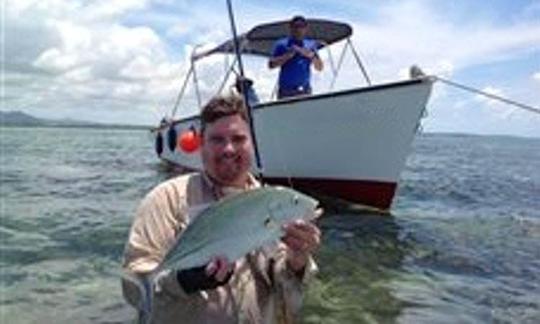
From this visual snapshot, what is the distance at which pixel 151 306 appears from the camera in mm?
3266

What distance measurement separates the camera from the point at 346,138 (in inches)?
626

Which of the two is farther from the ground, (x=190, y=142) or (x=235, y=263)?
(x=235, y=263)

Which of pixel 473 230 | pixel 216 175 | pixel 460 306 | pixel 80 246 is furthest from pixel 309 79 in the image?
pixel 216 175

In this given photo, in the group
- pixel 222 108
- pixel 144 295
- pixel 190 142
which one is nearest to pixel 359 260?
pixel 190 142

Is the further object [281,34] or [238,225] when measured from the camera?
[281,34]

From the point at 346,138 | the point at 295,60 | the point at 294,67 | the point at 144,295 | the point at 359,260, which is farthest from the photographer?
the point at 346,138

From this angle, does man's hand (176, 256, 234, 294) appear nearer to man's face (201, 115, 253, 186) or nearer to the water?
man's face (201, 115, 253, 186)

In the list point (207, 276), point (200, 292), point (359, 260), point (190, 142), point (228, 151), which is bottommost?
point (359, 260)

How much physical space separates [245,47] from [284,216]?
17.8 meters

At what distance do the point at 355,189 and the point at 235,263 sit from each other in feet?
43.1

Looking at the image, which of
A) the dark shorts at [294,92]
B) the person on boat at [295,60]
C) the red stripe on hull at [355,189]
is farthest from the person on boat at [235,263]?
the red stripe on hull at [355,189]

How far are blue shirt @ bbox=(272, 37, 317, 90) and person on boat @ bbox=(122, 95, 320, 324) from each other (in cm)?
1154

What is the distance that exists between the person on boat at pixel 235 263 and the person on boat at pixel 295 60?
1119 cm

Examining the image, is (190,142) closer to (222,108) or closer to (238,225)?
(222,108)
